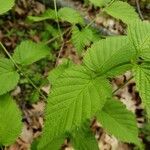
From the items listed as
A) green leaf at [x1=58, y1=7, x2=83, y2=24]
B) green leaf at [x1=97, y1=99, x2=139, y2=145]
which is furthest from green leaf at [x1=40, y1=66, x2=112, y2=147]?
green leaf at [x1=58, y1=7, x2=83, y2=24]

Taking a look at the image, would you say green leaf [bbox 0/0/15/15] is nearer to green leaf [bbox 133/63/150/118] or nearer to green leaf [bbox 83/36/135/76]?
green leaf [bbox 83/36/135/76]

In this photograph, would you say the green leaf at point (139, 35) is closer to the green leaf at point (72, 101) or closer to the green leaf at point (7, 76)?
the green leaf at point (72, 101)

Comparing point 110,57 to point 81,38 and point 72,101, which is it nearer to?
point 72,101

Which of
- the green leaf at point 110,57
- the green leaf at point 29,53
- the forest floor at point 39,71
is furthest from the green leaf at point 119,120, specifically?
the forest floor at point 39,71

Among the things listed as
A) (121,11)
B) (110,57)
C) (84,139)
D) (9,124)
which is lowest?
(84,139)

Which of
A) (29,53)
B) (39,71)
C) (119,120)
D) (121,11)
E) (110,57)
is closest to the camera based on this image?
(110,57)

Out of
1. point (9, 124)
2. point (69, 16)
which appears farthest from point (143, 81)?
point (69, 16)
